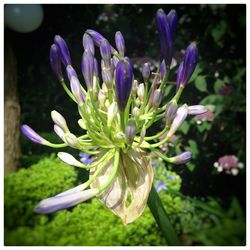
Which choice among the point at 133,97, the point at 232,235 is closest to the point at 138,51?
the point at 232,235

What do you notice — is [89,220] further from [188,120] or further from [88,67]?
[88,67]

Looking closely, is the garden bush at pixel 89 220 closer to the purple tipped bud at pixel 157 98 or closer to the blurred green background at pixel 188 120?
the blurred green background at pixel 188 120

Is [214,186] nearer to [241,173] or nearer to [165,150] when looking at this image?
[241,173]

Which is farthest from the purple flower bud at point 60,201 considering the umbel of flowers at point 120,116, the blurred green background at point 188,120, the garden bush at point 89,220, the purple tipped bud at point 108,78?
the blurred green background at point 188,120

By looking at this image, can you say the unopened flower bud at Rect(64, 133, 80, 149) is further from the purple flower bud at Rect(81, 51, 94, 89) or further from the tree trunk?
the tree trunk

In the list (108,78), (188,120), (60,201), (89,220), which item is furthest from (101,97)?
(188,120)

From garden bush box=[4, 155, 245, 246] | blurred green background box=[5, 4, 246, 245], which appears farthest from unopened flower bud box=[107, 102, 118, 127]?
blurred green background box=[5, 4, 246, 245]
